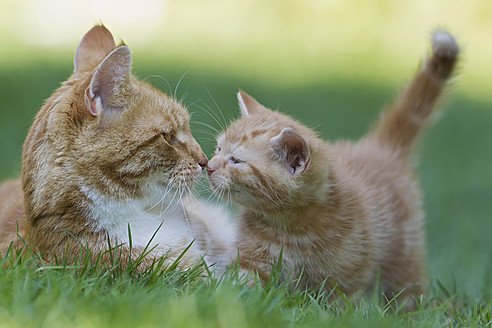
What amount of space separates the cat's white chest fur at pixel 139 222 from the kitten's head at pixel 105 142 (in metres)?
0.05

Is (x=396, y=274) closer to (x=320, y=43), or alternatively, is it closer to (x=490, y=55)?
(x=320, y=43)

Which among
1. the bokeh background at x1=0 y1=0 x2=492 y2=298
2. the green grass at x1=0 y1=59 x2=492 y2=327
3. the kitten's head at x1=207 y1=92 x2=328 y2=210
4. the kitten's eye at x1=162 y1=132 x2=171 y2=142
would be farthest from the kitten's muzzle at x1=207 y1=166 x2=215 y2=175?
the bokeh background at x1=0 y1=0 x2=492 y2=298

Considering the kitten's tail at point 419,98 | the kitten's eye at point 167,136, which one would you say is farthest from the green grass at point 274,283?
the kitten's eye at point 167,136

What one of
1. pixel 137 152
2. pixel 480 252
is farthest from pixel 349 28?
pixel 137 152

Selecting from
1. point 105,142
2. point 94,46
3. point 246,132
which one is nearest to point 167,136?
point 105,142

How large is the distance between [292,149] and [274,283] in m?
0.66

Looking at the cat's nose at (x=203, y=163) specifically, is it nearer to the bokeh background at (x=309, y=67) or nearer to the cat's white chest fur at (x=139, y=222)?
the cat's white chest fur at (x=139, y=222)

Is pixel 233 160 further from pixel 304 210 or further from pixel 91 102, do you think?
pixel 91 102

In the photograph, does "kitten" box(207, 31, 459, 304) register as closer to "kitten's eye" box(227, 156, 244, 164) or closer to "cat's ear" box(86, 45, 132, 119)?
"kitten's eye" box(227, 156, 244, 164)

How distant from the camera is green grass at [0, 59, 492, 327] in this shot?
204 cm

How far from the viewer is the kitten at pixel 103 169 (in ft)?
8.50

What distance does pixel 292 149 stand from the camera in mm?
2949

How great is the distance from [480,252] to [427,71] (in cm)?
154

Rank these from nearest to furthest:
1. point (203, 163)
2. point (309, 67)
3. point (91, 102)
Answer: point (91, 102) < point (203, 163) < point (309, 67)
